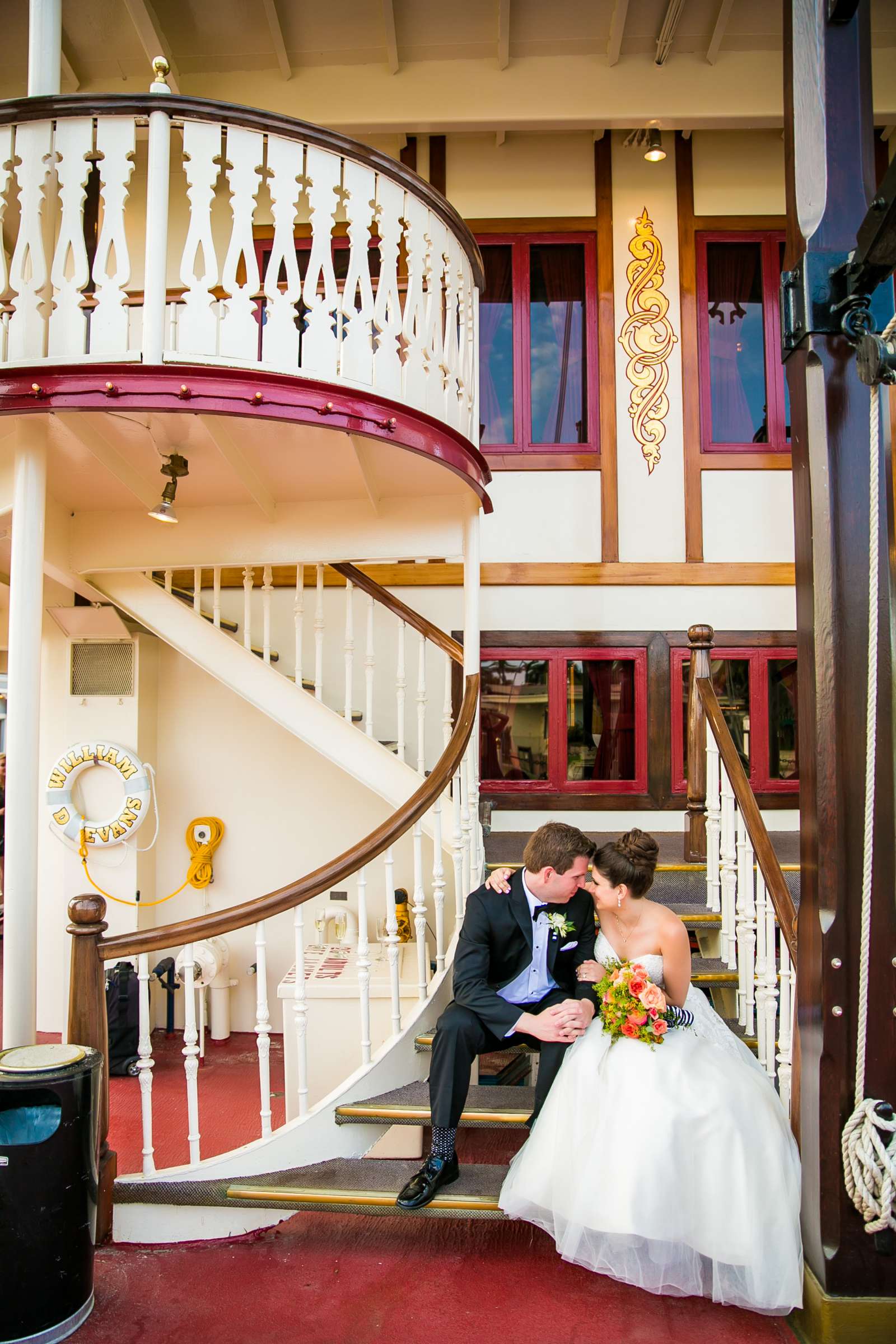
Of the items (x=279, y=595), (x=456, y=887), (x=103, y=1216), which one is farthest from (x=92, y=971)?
(x=279, y=595)

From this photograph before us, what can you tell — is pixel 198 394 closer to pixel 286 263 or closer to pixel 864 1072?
pixel 286 263

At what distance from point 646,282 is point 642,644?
7.65 ft

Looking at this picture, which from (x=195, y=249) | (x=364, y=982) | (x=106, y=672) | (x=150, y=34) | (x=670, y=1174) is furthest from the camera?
(x=106, y=672)

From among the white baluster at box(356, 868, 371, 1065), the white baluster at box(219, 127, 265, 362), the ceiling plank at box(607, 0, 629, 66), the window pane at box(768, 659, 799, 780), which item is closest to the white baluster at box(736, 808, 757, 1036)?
the white baluster at box(356, 868, 371, 1065)

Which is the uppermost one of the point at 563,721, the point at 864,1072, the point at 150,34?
the point at 150,34

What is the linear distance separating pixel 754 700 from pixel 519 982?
10.4 ft

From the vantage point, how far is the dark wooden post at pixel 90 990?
274cm

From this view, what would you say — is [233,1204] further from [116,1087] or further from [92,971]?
[116,1087]

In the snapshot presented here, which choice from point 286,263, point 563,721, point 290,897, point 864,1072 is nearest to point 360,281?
point 286,263

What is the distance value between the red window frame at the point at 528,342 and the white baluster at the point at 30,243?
119 inches

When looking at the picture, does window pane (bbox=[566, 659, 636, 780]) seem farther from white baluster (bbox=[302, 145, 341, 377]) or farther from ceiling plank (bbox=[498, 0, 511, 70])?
ceiling plank (bbox=[498, 0, 511, 70])

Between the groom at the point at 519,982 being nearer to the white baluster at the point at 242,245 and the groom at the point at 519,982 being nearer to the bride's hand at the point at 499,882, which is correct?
the bride's hand at the point at 499,882

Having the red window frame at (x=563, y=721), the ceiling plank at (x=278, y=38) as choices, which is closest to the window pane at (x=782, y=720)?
the red window frame at (x=563, y=721)

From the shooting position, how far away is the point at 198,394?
314 cm
